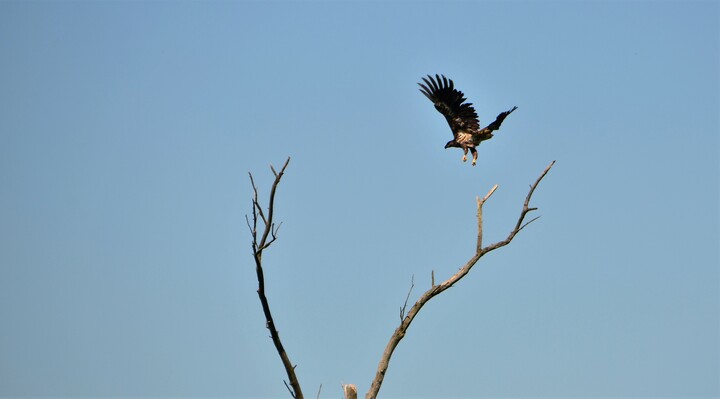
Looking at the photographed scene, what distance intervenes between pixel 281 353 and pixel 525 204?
10.5ft

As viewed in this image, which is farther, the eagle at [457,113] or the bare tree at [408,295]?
the eagle at [457,113]

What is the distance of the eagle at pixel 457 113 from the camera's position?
54.2 feet

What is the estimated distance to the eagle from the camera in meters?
16.5

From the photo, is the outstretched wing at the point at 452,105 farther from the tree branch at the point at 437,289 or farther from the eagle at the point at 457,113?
the tree branch at the point at 437,289

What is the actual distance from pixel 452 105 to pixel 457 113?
0.16 meters

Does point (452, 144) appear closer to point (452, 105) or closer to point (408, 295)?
point (452, 105)

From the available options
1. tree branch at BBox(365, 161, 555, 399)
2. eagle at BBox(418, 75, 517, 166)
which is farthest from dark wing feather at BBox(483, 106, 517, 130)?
tree branch at BBox(365, 161, 555, 399)

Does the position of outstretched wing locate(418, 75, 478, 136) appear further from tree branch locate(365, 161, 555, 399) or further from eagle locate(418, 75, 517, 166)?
tree branch locate(365, 161, 555, 399)

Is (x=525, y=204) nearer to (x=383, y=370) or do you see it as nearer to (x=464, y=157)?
(x=383, y=370)

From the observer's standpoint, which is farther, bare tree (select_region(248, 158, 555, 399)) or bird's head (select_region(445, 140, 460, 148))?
bird's head (select_region(445, 140, 460, 148))

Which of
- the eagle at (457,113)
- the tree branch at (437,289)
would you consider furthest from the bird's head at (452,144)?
the tree branch at (437,289)

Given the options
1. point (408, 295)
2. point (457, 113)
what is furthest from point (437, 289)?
point (457, 113)

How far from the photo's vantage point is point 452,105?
1672cm

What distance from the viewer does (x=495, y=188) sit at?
1162cm
